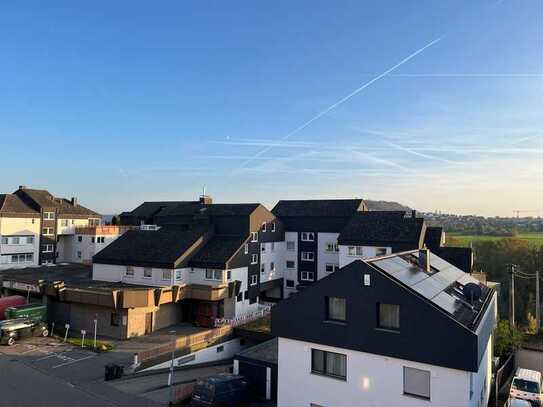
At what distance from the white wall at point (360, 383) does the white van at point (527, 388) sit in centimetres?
733

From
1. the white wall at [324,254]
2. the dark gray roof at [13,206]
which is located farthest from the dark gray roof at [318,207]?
the dark gray roof at [13,206]

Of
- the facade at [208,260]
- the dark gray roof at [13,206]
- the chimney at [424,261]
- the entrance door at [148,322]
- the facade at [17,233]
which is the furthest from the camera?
→ the dark gray roof at [13,206]

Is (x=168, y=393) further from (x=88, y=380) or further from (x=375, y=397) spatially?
(x=375, y=397)

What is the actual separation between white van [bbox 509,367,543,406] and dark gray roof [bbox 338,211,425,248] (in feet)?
62.0

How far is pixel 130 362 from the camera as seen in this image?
25391 millimetres

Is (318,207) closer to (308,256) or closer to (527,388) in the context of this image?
(308,256)

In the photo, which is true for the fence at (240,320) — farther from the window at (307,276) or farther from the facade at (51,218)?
the facade at (51,218)

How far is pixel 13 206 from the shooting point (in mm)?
52531

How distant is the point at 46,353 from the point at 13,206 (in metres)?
32.9

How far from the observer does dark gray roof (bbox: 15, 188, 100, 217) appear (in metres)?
56.7

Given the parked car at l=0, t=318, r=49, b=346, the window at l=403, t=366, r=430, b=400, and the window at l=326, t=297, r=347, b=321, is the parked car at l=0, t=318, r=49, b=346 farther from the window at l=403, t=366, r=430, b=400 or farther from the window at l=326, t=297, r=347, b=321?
the window at l=403, t=366, r=430, b=400

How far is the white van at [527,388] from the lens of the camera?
19.9 metres

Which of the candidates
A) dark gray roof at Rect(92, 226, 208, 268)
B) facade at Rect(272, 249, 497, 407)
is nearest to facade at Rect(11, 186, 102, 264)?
dark gray roof at Rect(92, 226, 208, 268)

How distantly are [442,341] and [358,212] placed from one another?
3364 centimetres
